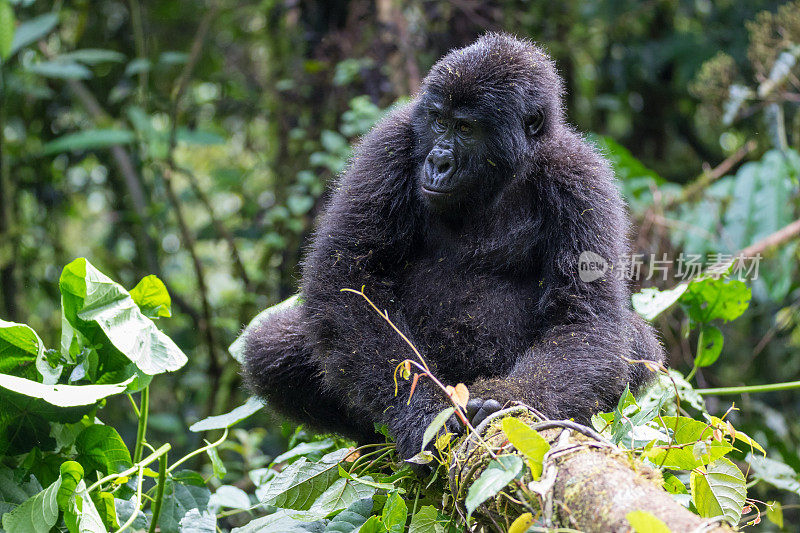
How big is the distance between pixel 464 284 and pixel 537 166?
1.59 ft

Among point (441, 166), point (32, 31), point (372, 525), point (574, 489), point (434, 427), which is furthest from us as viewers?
point (32, 31)

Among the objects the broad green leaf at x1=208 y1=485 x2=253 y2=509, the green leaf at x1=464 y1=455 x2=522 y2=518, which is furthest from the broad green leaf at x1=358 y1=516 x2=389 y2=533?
the broad green leaf at x1=208 y1=485 x2=253 y2=509

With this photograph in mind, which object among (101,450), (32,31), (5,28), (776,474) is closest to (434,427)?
(101,450)

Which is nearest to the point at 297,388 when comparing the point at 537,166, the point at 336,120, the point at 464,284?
the point at 464,284

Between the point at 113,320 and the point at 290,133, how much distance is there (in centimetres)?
374

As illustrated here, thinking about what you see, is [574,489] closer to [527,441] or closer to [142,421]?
[527,441]

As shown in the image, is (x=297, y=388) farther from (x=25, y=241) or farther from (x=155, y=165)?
(x=25, y=241)

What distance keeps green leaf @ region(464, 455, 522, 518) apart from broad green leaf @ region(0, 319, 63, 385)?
1.31 metres

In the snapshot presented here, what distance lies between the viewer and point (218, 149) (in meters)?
7.96

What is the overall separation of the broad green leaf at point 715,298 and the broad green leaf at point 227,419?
1637 millimetres

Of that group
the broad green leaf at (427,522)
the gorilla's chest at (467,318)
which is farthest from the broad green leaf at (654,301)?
the broad green leaf at (427,522)

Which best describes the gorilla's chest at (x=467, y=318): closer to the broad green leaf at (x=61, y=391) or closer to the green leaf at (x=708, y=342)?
the green leaf at (x=708, y=342)

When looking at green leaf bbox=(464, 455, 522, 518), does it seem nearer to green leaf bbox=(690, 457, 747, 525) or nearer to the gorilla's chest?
green leaf bbox=(690, 457, 747, 525)

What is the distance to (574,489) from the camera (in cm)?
138
